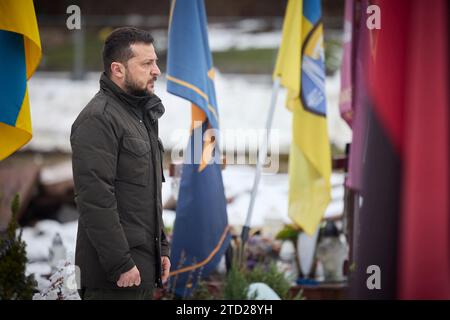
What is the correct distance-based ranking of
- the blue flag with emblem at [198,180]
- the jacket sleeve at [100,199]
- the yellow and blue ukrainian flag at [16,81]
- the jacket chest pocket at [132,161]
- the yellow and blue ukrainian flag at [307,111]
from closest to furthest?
the jacket sleeve at [100,199] → the jacket chest pocket at [132,161] → the yellow and blue ukrainian flag at [16,81] → the blue flag with emblem at [198,180] → the yellow and blue ukrainian flag at [307,111]

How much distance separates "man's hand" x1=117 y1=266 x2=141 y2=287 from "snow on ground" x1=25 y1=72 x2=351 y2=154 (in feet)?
20.3

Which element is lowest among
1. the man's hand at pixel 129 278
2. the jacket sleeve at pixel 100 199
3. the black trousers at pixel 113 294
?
the black trousers at pixel 113 294

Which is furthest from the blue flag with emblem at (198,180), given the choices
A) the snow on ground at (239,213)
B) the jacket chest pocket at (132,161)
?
the jacket chest pocket at (132,161)

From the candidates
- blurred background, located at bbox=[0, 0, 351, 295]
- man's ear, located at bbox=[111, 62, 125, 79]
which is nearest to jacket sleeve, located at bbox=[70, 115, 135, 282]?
man's ear, located at bbox=[111, 62, 125, 79]

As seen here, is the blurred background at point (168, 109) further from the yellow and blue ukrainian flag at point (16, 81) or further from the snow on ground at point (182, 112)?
the yellow and blue ukrainian flag at point (16, 81)

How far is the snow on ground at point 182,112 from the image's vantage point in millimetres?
9727

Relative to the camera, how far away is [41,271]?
4918 millimetres


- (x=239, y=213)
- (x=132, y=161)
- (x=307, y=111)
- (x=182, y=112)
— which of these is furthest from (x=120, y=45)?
(x=182, y=112)

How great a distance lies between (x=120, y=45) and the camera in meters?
2.92

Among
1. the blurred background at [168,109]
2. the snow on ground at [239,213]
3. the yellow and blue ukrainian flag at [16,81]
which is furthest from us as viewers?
the blurred background at [168,109]

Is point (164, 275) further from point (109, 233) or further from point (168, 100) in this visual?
point (168, 100)

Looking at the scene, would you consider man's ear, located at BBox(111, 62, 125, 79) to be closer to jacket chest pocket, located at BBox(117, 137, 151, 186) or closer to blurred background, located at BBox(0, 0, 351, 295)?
jacket chest pocket, located at BBox(117, 137, 151, 186)

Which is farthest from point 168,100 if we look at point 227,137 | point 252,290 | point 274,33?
point 252,290

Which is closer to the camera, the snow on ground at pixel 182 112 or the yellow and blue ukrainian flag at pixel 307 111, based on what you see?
the yellow and blue ukrainian flag at pixel 307 111
